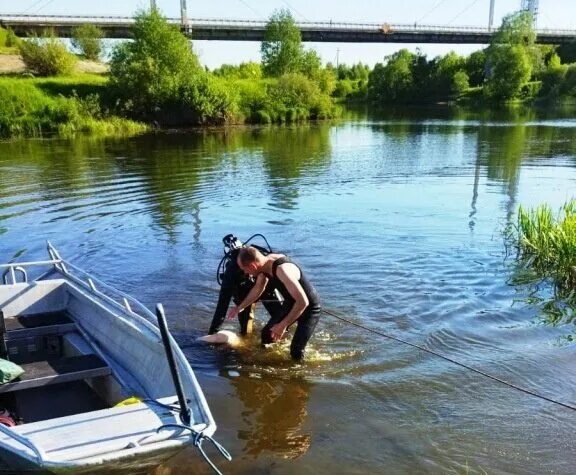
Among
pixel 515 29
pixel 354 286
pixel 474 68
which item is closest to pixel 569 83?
pixel 515 29

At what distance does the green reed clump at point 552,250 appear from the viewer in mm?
8227

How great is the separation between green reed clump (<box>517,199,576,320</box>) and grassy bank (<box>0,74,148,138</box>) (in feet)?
106

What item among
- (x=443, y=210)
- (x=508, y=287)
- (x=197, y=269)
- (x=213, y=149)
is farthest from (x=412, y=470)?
(x=213, y=149)

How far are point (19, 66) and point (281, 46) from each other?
3117cm

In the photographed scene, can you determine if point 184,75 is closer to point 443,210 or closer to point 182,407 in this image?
point 443,210

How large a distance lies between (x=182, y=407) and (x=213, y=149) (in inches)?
1022

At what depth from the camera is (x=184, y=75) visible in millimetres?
46281

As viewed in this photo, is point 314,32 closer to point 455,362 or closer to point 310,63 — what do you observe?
point 310,63

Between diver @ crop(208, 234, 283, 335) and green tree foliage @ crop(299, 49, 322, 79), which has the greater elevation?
green tree foliage @ crop(299, 49, 322, 79)

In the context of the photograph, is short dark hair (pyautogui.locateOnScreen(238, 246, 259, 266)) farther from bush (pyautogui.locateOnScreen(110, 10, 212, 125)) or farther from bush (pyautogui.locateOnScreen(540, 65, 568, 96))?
bush (pyautogui.locateOnScreen(540, 65, 568, 96))

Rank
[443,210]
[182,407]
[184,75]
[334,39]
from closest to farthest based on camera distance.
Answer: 1. [182,407]
2. [443,210]
3. [184,75]
4. [334,39]

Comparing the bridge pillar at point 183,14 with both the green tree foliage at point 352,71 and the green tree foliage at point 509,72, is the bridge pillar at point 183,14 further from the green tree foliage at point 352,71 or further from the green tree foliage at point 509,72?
the green tree foliage at point 352,71

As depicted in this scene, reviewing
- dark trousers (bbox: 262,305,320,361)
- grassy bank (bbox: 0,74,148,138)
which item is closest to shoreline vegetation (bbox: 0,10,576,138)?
grassy bank (bbox: 0,74,148,138)

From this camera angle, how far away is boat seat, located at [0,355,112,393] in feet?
14.8
